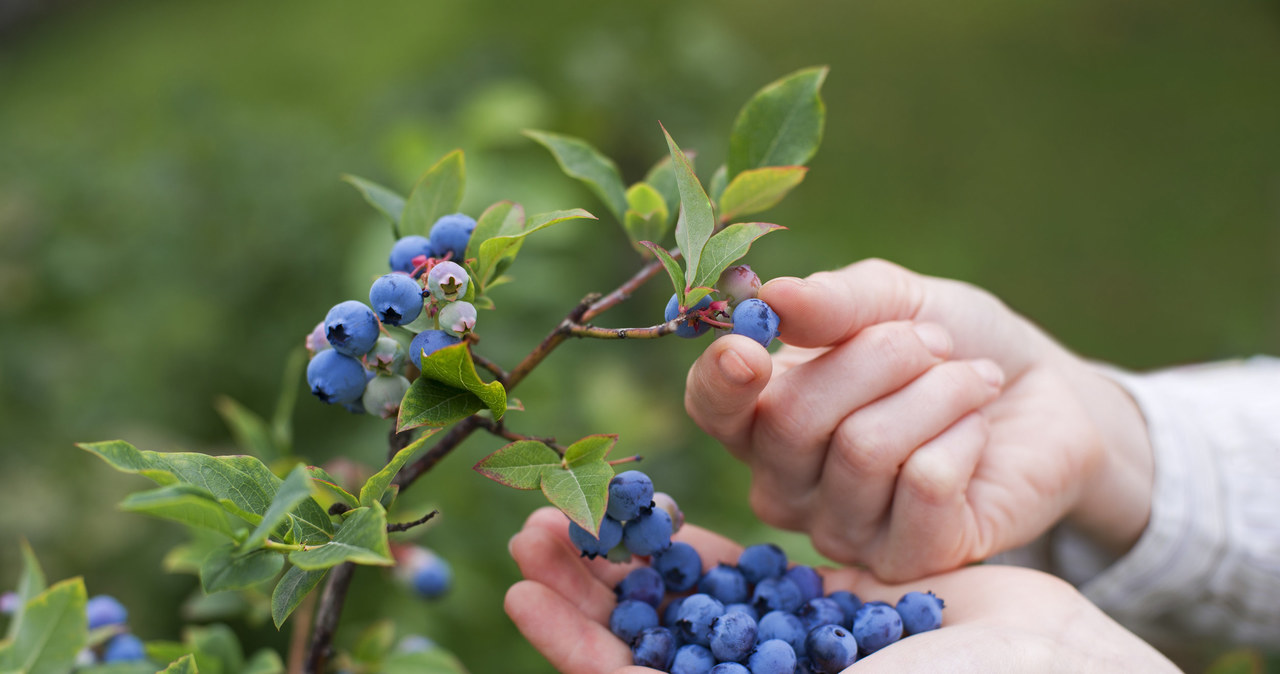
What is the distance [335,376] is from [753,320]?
38 cm

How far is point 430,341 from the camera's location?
717 millimetres

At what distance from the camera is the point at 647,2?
15.3 ft

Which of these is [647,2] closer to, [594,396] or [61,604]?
[594,396]

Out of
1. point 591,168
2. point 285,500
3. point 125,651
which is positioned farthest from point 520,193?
point 285,500

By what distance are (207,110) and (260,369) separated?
113cm

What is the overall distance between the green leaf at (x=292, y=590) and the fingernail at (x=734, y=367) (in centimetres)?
37

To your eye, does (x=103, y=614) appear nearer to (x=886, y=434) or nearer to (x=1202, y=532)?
(x=886, y=434)

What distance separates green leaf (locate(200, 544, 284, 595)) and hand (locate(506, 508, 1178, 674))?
274 mm

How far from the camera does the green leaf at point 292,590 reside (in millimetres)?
614

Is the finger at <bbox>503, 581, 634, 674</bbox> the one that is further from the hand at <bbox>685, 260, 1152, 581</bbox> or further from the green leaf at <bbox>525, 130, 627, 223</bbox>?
the green leaf at <bbox>525, 130, 627, 223</bbox>

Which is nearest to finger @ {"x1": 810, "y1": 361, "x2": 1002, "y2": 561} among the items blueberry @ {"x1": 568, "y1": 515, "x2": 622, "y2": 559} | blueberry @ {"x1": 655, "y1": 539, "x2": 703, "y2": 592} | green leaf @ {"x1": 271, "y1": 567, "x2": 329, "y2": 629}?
blueberry @ {"x1": 655, "y1": 539, "x2": 703, "y2": 592}

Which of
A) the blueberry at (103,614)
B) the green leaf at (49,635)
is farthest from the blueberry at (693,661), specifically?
the blueberry at (103,614)

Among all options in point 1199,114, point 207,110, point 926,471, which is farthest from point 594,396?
point 1199,114

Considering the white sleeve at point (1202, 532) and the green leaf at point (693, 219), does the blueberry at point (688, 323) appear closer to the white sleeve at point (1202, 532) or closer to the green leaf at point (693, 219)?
the green leaf at point (693, 219)
